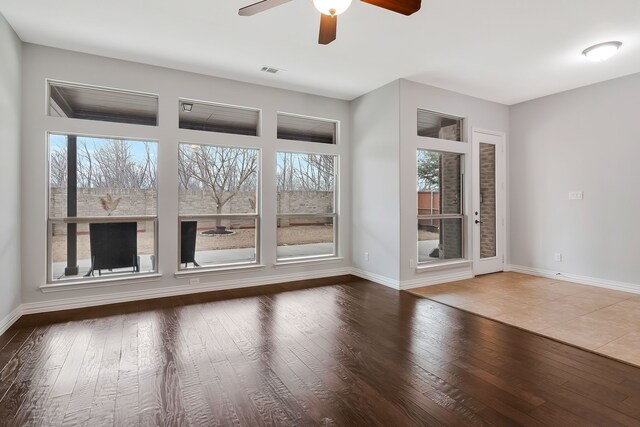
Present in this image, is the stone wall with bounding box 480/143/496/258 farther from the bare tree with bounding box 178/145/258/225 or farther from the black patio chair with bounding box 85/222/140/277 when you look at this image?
the black patio chair with bounding box 85/222/140/277

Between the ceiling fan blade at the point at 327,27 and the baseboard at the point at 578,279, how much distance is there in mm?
5047

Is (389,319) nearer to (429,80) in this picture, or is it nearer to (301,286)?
(301,286)

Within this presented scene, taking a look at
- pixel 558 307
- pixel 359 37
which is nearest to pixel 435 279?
pixel 558 307

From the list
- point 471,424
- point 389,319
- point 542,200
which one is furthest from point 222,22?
point 542,200

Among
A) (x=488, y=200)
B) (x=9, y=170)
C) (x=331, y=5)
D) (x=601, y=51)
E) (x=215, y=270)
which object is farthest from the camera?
(x=488, y=200)

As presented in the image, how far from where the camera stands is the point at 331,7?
2.09 m

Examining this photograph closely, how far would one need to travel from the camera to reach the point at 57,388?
2211mm

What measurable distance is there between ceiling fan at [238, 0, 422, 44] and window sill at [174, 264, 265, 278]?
129 inches

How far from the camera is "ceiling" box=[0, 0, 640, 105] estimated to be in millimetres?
3008

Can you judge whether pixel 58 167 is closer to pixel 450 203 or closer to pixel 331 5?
pixel 331 5

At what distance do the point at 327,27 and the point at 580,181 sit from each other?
4678mm

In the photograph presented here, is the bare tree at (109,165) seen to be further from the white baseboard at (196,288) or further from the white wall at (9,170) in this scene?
the white baseboard at (196,288)

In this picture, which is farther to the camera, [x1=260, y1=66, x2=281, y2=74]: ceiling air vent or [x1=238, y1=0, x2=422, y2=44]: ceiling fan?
[x1=260, y1=66, x2=281, y2=74]: ceiling air vent

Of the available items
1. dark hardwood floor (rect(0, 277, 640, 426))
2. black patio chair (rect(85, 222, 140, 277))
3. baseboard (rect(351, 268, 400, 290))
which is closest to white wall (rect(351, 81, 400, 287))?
baseboard (rect(351, 268, 400, 290))
